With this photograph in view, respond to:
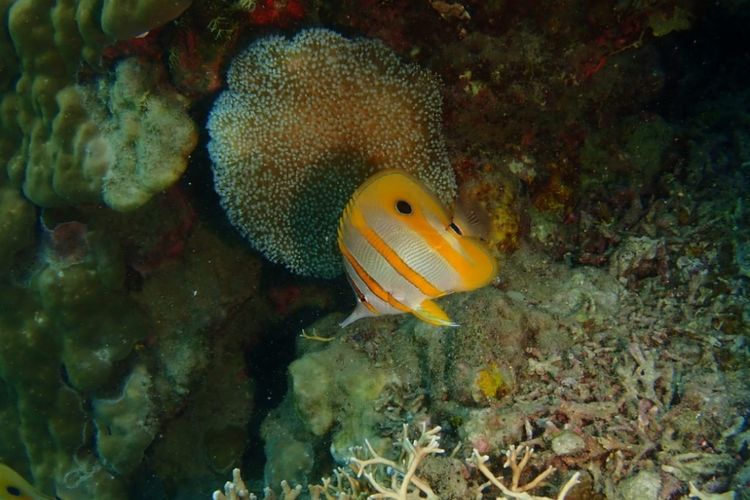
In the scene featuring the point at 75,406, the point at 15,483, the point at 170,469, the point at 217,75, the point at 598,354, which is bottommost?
the point at 170,469

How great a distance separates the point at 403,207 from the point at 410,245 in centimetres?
18

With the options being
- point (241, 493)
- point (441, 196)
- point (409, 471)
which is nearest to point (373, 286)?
point (409, 471)

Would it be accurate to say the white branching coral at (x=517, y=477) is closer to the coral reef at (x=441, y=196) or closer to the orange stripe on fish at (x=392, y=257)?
the coral reef at (x=441, y=196)

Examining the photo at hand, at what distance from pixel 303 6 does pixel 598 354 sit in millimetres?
2831

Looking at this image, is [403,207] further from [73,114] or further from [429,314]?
[73,114]

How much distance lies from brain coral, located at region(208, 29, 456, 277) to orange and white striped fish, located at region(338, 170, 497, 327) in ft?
3.43

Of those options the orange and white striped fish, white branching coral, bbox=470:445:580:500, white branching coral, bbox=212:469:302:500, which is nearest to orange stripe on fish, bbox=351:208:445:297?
the orange and white striped fish

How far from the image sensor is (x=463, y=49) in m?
3.23

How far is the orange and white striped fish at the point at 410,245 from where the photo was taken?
2.33m

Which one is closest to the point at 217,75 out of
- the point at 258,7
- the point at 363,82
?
the point at 258,7

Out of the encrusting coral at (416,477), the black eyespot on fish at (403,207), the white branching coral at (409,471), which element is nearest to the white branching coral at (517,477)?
the encrusting coral at (416,477)

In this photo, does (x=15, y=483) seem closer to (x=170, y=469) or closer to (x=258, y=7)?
(x=170, y=469)

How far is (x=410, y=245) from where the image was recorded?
7.74 feet

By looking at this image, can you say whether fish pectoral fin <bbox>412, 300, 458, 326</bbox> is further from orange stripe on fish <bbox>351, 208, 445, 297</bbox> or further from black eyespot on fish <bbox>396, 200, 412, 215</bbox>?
black eyespot on fish <bbox>396, 200, 412, 215</bbox>
